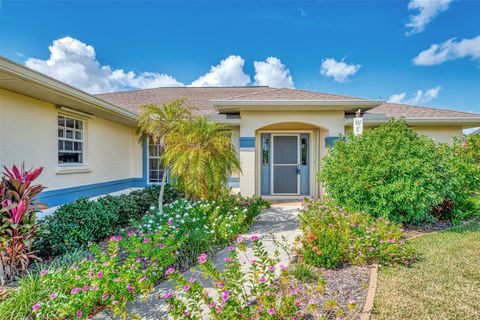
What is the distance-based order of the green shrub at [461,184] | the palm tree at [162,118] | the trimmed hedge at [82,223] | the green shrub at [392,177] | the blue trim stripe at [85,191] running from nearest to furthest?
the trimmed hedge at [82,223] < the green shrub at [392,177] < the green shrub at [461,184] < the blue trim stripe at [85,191] < the palm tree at [162,118]

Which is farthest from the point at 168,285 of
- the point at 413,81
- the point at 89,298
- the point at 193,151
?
the point at 413,81

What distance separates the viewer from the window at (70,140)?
22.3ft

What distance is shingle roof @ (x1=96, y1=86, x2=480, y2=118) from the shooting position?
779cm

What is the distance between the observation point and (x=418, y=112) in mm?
9852

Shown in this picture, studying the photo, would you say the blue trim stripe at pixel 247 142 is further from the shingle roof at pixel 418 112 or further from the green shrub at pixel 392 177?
the shingle roof at pixel 418 112

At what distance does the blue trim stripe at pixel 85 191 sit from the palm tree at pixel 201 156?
3262 millimetres

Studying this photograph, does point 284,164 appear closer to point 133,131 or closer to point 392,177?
point 392,177

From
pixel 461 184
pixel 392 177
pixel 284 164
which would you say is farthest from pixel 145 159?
pixel 461 184

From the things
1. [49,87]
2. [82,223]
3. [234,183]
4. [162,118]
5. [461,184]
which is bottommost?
[82,223]

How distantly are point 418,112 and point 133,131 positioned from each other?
11.7 metres

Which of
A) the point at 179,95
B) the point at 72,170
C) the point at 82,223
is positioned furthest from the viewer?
the point at 179,95

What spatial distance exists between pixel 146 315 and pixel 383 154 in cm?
544

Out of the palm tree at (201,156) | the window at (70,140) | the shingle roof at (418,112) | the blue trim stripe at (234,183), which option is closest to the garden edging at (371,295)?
the palm tree at (201,156)

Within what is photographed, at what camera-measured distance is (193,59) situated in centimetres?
1332
